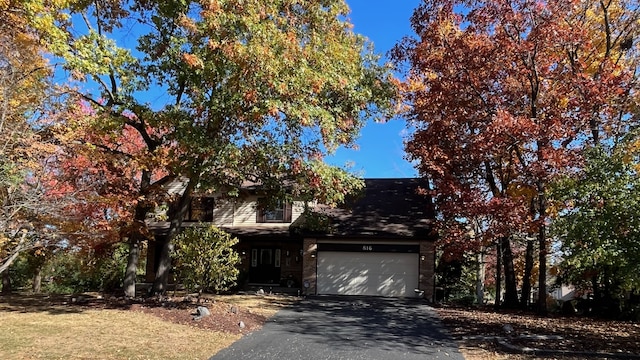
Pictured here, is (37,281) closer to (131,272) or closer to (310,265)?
(131,272)

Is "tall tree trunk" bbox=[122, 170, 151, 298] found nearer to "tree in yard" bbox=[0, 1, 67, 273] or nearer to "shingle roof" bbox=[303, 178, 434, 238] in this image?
"tree in yard" bbox=[0, 1, 67, 273]

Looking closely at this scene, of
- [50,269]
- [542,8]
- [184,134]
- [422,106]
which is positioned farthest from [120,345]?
[50,269]

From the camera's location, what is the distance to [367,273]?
23.5 meters

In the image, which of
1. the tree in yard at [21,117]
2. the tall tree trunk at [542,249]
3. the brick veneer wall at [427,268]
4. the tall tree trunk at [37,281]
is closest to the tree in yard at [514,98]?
the tall tree trunk at [542,249]

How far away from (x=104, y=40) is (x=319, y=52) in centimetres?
574

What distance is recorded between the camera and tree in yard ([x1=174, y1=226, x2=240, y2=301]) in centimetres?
1534

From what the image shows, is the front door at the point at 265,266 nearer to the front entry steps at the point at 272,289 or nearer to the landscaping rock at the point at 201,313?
the front entry steps at the point at 272,289

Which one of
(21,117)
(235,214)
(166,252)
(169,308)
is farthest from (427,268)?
(21,117)

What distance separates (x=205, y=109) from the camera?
48.2 ft

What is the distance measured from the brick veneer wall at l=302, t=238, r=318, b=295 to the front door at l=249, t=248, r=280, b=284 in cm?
340

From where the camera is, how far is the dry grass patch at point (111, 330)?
948 cm

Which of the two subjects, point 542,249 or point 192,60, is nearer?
point 192,60

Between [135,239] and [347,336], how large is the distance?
9.96 metres

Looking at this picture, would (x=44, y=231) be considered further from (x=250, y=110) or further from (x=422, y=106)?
(x=422, y=106)
